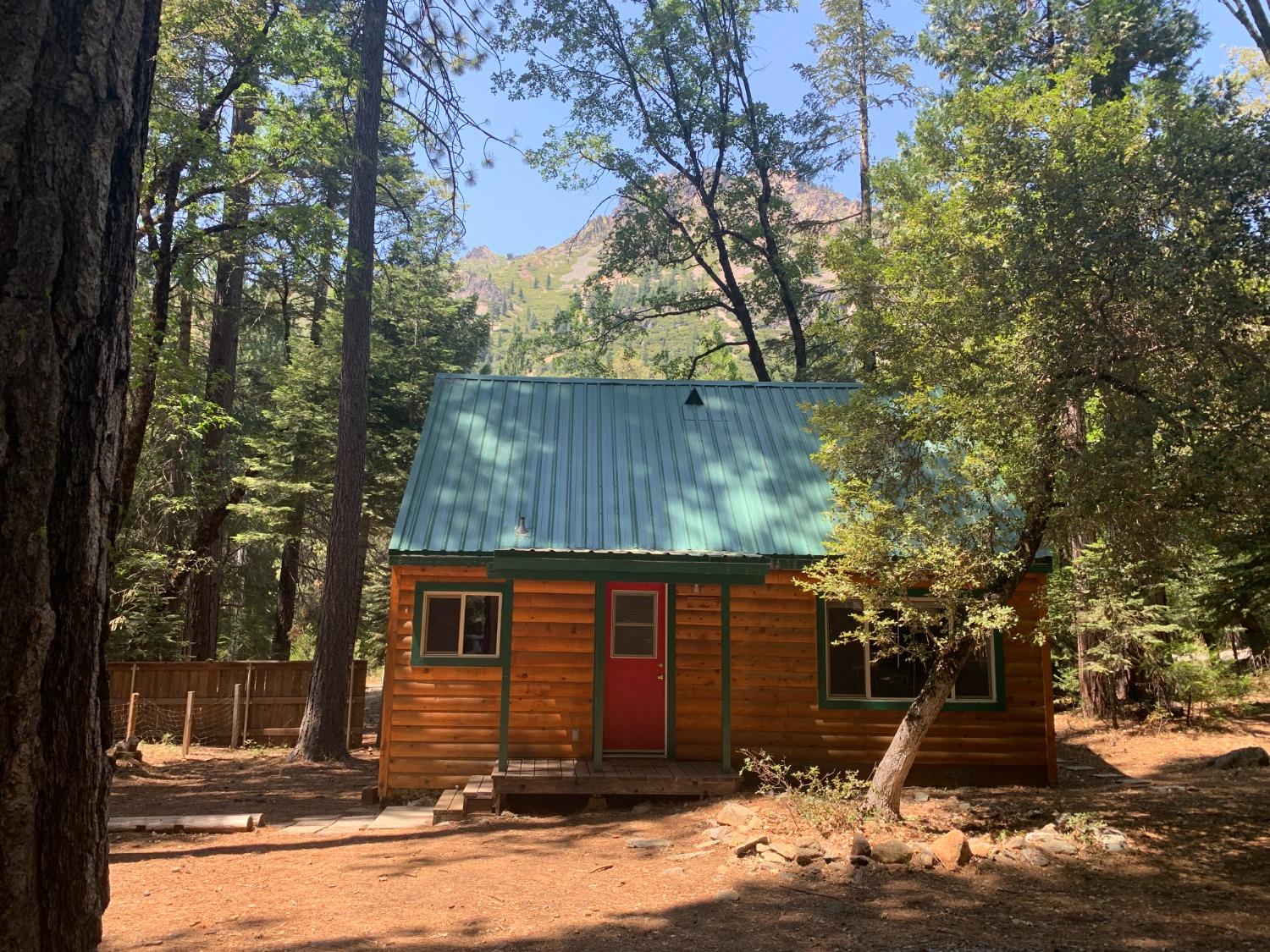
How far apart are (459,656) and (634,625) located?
2.20 metres

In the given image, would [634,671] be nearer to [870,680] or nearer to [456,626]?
[456,626]

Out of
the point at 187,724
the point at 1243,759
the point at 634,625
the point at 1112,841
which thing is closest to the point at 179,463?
the point at 187,724

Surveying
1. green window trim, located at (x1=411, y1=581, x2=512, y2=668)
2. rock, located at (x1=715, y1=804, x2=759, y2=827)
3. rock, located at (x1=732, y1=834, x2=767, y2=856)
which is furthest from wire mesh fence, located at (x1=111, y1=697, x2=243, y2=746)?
rock, located at (x1=732, y1=834, x2=767, y2=856)

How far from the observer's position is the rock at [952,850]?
6359 millimetres

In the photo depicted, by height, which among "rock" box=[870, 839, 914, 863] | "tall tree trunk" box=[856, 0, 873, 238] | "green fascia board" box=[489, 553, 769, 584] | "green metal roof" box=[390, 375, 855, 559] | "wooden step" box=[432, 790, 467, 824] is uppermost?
"tall tree trunk" box=[856, 0, 873, 238]

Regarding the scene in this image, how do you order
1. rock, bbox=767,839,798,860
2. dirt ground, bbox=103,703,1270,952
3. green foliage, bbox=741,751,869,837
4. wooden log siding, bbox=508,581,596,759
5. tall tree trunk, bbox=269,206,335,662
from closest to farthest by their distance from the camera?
dirt ground, bbox=103,703,1270,952 → rock, bbox=767,839,798,860 → green foliage, bbox=741,751,869,837 → wooden log siding, bbox=508,581,596,759 → tall tree trunk, bbox=269,206,335,662

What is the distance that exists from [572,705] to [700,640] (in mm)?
1752

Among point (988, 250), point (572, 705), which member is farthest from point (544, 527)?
point (988, 250)

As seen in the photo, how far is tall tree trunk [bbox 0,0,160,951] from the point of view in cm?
215

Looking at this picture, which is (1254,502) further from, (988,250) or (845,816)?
(845,816)

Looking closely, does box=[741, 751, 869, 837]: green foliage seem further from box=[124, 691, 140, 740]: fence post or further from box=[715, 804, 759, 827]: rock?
box=[124, 691, 140, 740]: fence post

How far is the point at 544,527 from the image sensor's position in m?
9.91

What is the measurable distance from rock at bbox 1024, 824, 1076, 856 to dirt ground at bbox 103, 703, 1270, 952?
0.38 feet

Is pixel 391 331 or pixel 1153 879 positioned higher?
pixel 391 331
